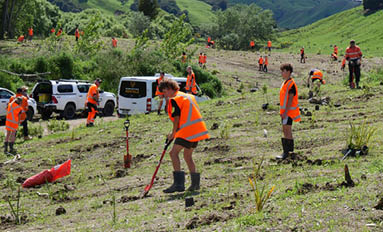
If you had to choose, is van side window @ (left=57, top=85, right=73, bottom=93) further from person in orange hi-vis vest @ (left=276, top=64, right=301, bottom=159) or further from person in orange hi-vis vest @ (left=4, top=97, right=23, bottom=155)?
person in orange hi-vis vest @ (left=276, top=64, right=301, bottom=159)

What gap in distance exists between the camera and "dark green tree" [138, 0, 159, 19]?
89.6m

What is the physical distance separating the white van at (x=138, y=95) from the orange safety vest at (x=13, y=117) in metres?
7.19

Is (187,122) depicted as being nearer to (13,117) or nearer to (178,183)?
(178,183)

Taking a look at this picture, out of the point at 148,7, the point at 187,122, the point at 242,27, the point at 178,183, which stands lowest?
the point at 178,183

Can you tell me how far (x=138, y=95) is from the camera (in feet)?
66.6

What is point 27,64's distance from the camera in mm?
28594

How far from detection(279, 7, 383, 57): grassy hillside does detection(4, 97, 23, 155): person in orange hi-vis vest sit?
169 ft

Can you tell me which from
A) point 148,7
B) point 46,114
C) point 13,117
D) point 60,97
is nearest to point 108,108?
point 60,97

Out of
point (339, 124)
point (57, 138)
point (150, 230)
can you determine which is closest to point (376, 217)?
point (150, 230)

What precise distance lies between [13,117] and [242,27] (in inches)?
2554

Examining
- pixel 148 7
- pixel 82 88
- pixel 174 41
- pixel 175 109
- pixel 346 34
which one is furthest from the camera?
pixel 148 7

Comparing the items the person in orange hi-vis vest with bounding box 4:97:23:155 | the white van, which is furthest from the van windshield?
the person in orange hi-vis vest with bounding box 4:97:23:155

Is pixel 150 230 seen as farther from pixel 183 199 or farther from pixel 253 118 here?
pixel 253 118

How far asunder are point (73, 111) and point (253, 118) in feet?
36.3
